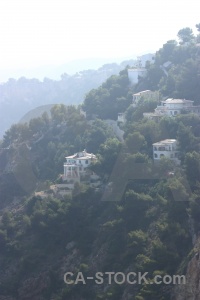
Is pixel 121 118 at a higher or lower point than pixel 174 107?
lower

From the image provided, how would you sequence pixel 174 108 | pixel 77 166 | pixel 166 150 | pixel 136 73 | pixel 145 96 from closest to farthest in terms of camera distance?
1. pixel 166 150
2. pixel 77 166
3. pixel 174 108
4. pixel 145 96
5. pixel 136 73

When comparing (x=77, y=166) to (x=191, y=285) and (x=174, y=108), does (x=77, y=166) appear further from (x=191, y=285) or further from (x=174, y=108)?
(x=191, y=285)

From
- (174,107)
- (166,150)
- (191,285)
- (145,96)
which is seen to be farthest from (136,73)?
(191,285)

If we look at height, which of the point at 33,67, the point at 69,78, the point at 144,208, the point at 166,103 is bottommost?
the point at 33,67

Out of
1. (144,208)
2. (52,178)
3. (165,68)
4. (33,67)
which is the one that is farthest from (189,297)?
(33,67)

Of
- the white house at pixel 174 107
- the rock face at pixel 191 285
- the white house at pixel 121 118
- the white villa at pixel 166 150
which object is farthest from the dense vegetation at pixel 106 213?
the white house at pixel 174 107

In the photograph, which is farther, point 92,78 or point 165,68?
point 92,78

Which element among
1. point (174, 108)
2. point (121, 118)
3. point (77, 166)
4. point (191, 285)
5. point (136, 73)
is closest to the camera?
point (191, 285)

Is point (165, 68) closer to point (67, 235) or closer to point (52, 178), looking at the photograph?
point (52, 178)
